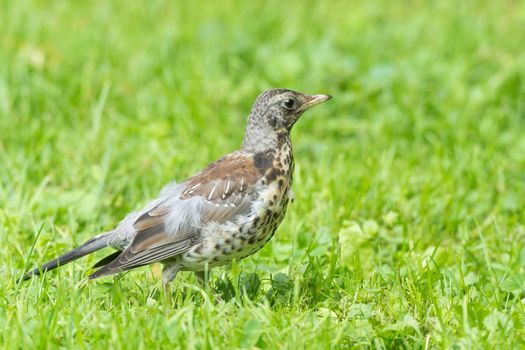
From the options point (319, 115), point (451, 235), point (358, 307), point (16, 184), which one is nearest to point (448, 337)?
point (358, 307)

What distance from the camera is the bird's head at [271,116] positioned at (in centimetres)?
516

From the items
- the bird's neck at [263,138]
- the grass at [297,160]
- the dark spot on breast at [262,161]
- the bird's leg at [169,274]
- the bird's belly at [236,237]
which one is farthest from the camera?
the bird's neck at [263,138]

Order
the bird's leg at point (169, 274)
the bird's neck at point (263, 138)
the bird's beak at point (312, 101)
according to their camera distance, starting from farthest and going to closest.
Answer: the bird's beak at point (312, 101) < the bird's neck at point (263, 138) < the bird's leg at point (169, 274)

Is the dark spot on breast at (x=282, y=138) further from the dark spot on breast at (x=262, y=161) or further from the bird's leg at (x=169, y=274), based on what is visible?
the bird's leg at (x=169, y=274)

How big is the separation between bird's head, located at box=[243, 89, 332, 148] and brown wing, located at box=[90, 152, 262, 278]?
162mm

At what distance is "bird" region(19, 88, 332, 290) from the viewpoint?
4723 millimetres

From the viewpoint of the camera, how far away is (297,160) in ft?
23.5

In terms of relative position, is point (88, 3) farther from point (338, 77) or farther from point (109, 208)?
point (109, 208)

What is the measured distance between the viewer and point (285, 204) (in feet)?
16.0

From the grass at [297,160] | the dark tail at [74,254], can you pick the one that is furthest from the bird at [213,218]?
the grass at [297,160]

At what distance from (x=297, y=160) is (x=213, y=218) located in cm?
240

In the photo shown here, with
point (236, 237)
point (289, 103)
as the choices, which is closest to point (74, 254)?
A: point (236, 237)

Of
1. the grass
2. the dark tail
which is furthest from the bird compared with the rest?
the grass

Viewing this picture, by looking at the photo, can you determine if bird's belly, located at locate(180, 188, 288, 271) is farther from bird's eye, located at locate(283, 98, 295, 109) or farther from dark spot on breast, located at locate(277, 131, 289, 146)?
bird's eye, located at locate(283, 98, 295, 109)
